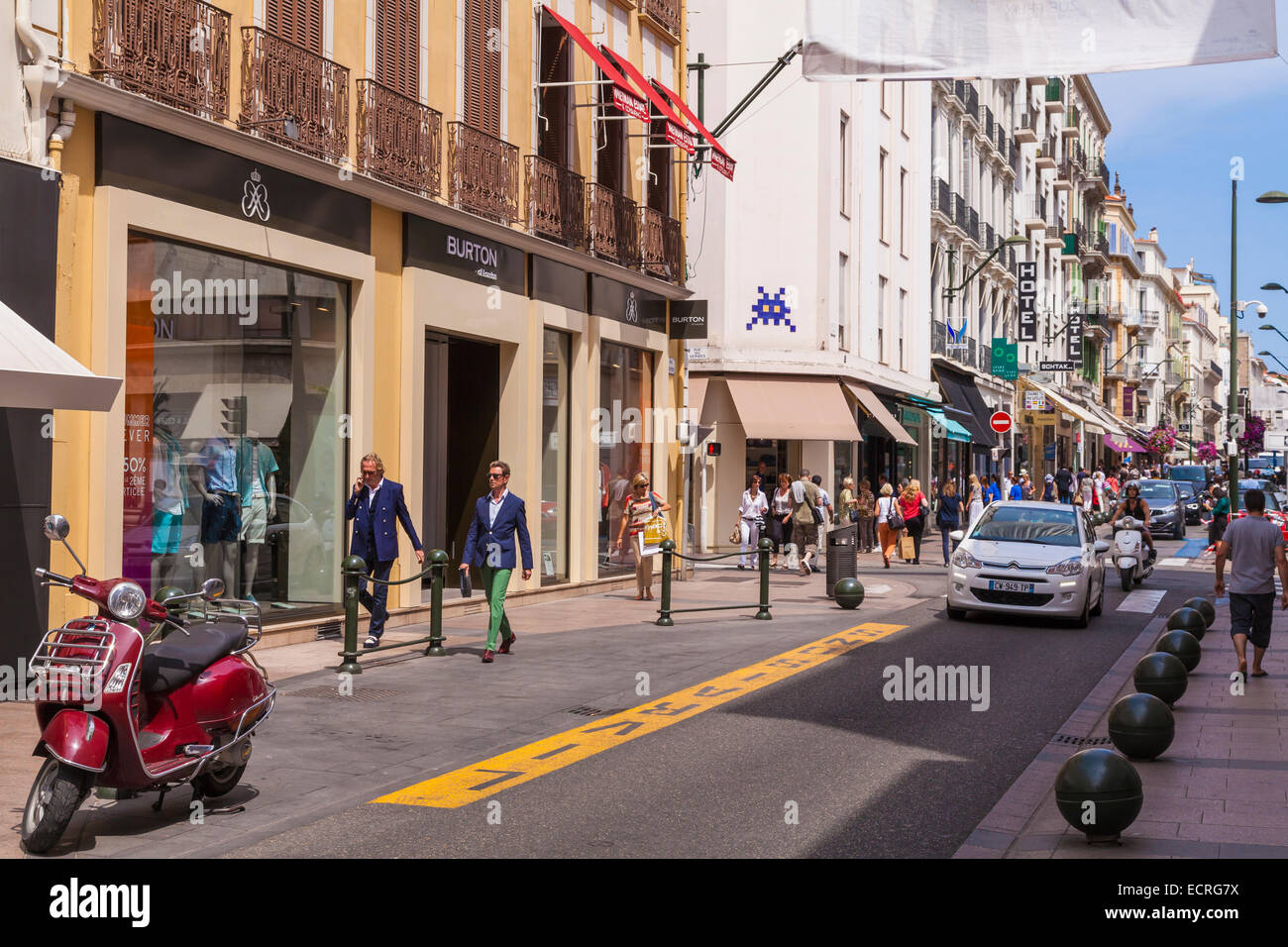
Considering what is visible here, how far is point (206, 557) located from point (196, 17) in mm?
4784

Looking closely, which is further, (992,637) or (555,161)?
(555,161)

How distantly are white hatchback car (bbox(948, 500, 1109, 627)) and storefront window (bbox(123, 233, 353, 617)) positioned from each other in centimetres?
757

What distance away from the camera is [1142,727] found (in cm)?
854

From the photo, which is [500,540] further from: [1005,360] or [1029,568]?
[1005,360]

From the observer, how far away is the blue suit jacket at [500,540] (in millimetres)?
13391

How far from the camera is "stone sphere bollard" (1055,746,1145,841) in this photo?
21.6ft

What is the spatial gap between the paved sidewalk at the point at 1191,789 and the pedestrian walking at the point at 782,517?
1417 centimetres

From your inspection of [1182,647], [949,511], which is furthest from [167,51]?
[949,511]

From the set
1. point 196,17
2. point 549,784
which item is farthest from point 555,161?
point 549,784

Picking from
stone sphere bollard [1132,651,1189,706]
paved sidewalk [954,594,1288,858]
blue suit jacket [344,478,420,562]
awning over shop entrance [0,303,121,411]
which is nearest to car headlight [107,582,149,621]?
awning over shop entrance [0,303,121,411]

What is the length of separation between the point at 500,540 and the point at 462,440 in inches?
237

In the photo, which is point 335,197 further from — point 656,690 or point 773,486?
point 773,486

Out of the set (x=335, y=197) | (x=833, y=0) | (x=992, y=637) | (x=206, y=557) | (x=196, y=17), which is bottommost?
(x=992, y=637)

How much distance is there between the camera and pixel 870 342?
37094mm
